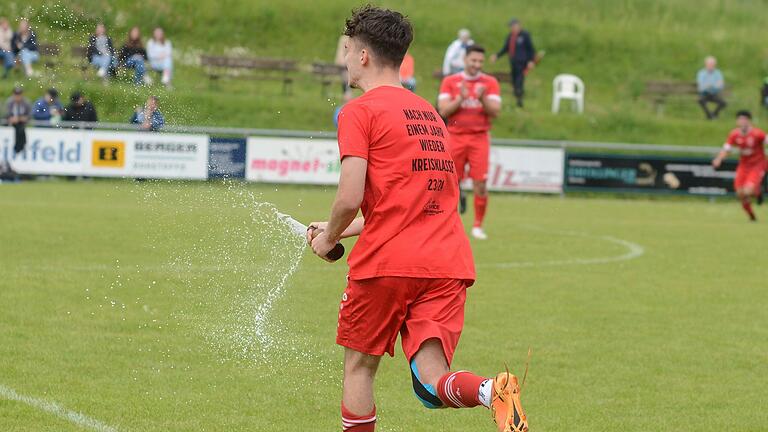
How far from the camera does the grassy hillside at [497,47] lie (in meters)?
30.9

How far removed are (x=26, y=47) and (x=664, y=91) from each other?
1735 centimetres

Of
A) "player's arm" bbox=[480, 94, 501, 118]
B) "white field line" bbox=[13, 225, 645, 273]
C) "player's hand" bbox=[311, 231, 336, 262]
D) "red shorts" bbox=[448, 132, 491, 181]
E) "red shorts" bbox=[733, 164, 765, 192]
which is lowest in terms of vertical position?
"white field line" bbox=[13, 225, 645, 273]

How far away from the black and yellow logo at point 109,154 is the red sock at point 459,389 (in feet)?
67.8

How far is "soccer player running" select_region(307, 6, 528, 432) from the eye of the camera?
188 inches

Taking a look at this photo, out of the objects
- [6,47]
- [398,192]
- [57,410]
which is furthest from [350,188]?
[6,47]

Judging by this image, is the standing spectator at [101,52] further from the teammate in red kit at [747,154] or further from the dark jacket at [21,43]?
the teammate in red kit at [747,154]

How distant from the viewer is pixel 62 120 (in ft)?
86.6

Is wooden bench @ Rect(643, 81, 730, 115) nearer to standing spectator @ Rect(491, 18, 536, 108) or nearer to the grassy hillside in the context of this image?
the grassy hillside

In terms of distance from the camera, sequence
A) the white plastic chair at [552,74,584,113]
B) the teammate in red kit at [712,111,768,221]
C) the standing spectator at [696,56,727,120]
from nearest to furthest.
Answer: the teammate in red kit at [712,111,768,221], the standing spectator at [696,56,727,120], the white plastic chair at [552,74,584,113]

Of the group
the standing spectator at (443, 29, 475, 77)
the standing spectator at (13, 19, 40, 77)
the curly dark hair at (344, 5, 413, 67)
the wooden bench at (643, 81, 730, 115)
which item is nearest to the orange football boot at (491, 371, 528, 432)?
the curly dark hair at (344, 5, 413, 67)

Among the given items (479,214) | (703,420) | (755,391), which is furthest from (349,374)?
(479,214)

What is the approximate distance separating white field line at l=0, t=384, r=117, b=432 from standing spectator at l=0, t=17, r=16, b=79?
80.3ft

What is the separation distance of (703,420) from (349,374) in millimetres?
2405

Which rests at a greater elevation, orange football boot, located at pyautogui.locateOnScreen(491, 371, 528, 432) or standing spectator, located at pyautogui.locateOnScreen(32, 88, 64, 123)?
orange football boot, located at pyautogui.locateOnScreen(491, 371, 528, 432)
